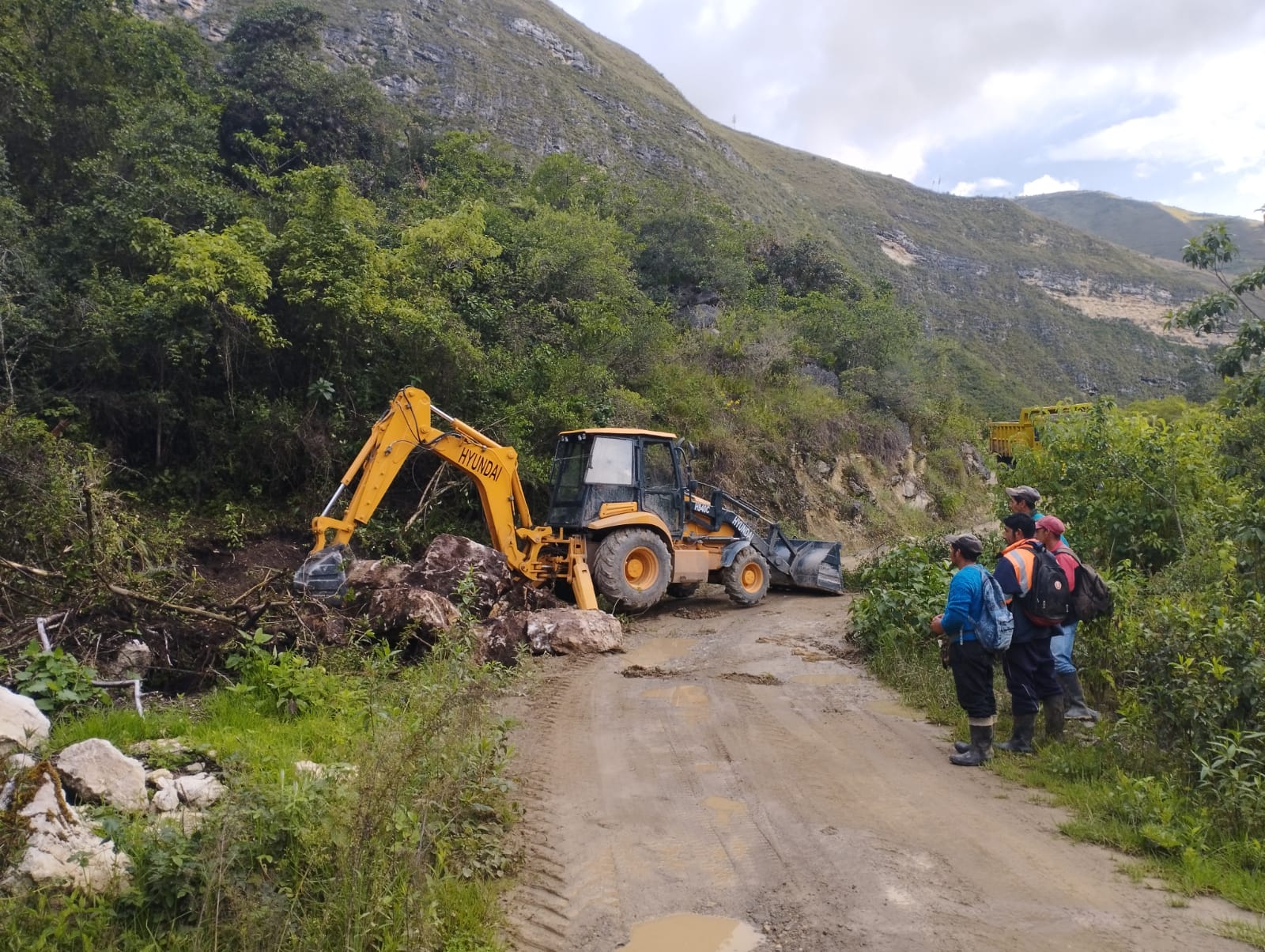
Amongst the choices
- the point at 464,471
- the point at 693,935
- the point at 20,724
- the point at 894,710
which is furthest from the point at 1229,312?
the point at 20,724

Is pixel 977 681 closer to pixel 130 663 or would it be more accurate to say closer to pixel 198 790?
pixel 198 790

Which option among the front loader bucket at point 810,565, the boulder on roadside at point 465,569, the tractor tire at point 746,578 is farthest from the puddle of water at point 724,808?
the front loader bucket at point 810,565

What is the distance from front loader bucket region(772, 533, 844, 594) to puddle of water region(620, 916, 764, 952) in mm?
9361

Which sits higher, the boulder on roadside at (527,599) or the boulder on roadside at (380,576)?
the boulder on roadside at (380,576)

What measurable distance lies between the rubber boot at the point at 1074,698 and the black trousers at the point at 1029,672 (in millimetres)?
364

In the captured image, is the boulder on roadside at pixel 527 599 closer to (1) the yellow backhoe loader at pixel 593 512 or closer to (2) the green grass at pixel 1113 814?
(1) the yellow backhoe loader at pixel 593 512

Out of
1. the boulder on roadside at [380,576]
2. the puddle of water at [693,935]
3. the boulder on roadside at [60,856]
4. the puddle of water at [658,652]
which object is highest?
the boulder on roadside at [380,576]

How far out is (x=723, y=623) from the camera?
10.2 metres

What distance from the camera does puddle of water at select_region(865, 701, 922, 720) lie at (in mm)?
6242

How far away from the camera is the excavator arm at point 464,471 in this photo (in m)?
8.12

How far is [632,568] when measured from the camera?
10289 mm

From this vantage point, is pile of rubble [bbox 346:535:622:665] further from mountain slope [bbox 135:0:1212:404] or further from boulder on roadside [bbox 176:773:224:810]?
mountain slope [bbox 135:0:1212:404]

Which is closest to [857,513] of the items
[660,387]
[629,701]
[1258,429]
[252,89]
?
[660,387]

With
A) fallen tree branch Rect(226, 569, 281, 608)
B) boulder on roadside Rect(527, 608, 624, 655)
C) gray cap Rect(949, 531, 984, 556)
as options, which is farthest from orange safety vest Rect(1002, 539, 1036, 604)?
fallen tree branch Rect(226, 569, 281, 608)
